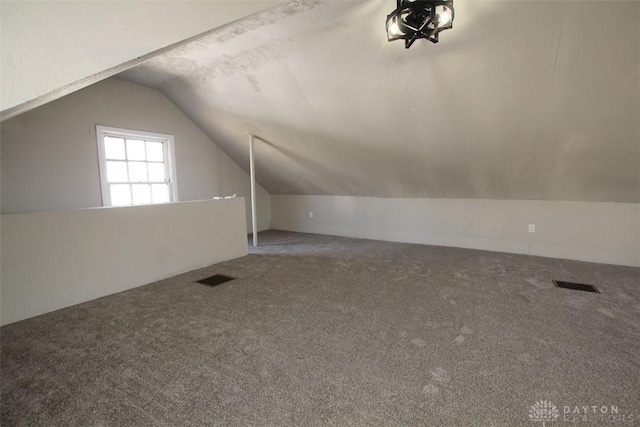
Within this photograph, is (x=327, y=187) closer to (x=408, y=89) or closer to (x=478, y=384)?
(x=408, y=89)

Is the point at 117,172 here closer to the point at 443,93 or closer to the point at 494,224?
the point at 443,93

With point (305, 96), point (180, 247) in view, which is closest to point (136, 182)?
point (180, 247)

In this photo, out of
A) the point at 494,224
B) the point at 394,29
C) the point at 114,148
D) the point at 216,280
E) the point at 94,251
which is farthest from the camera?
the point at 494,224

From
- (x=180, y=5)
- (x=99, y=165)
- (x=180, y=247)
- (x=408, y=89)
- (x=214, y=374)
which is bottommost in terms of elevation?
(x=214, y=374)

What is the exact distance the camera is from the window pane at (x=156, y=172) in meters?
4.70

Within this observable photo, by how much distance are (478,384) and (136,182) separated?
494cm

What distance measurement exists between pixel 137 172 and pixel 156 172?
0.97ft

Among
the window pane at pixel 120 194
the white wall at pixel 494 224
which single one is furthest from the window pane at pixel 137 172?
the white wall at pixel 494 224

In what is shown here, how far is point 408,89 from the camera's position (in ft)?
10.2

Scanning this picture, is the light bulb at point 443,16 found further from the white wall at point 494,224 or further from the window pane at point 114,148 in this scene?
the window pane at point 114,148

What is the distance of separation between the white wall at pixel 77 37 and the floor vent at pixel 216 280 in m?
2.38

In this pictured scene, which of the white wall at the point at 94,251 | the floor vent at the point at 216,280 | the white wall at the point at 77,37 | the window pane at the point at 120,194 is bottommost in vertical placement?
the floor vent at the point at 216,280

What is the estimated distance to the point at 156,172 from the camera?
478 centimetres

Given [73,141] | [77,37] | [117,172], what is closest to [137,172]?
[117,172]
